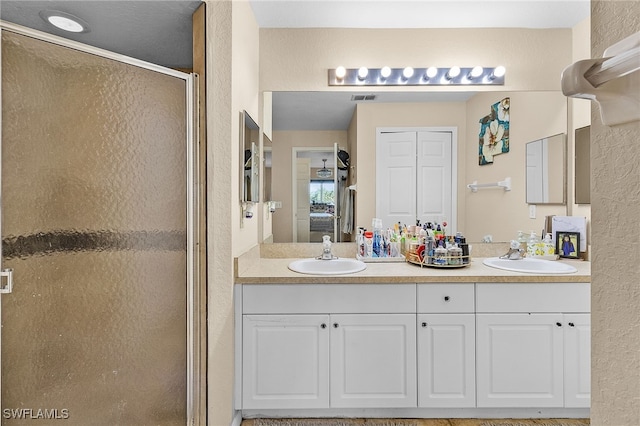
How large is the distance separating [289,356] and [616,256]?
1.54 meters

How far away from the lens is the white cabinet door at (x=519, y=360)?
5.62 feet

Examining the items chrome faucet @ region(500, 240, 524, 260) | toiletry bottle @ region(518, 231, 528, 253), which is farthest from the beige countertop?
toiletry bottle @ region(518, 231, 528, 253)

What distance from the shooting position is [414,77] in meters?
2.27

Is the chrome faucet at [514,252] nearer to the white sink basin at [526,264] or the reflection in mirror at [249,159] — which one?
the white sink basin at [526,264]

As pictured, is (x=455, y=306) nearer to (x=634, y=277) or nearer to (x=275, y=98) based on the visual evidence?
(x=634, y=277)

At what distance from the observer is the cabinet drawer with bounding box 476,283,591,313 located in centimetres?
171

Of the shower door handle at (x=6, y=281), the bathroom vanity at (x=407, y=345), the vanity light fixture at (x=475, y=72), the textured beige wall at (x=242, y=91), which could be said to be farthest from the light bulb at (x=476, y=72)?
the shower door handle at (x=6, y=281)

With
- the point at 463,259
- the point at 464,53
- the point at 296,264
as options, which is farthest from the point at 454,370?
the point at 464,53

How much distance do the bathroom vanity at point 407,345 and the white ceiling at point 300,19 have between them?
1.24 m

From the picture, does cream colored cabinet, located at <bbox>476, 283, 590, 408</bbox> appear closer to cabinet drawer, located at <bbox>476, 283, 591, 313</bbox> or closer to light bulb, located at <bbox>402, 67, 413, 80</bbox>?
cabinet drawer, located at <bbox>476, 283, 591, 313</bbox>

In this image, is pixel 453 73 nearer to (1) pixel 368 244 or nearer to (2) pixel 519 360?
(1) pixel 368 244

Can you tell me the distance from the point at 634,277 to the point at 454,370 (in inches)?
58.6

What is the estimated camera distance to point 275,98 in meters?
2.28

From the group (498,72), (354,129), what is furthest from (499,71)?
(354,129)
